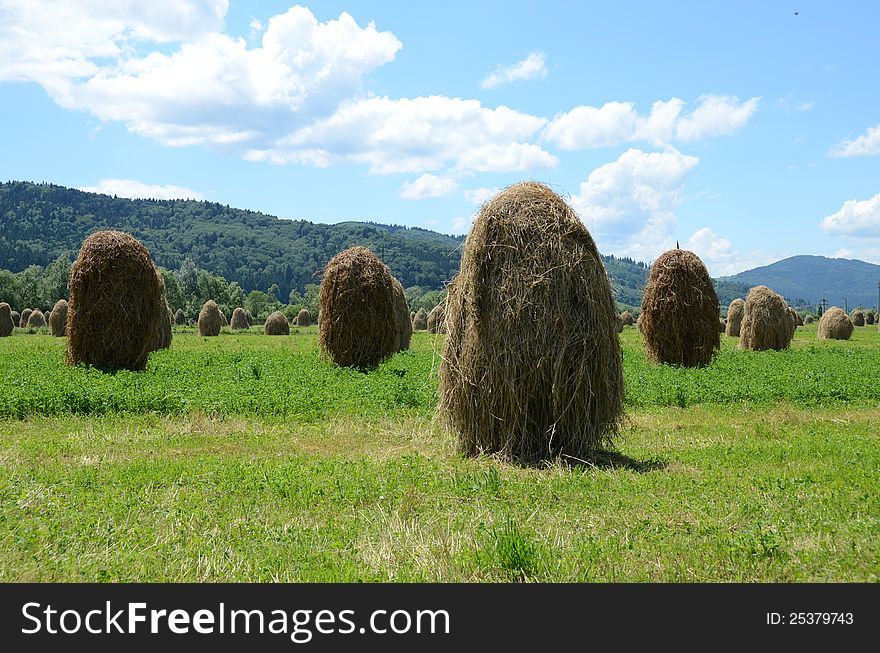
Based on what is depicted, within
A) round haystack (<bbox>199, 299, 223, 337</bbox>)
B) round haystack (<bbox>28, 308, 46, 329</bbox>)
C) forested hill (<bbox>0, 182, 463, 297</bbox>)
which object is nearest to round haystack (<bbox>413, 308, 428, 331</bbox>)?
round haystack (<bbox>199, 299, 223, 337</bbox>)

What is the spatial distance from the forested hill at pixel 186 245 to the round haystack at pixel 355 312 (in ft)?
400

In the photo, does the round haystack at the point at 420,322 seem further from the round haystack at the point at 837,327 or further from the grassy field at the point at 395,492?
the grassy field at the point at 395,492

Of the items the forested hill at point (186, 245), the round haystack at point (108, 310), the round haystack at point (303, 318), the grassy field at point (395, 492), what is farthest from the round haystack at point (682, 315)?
the forested hill at point (186, 245)

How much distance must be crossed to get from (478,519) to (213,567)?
8.24 feet

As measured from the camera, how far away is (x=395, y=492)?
7.55 meters

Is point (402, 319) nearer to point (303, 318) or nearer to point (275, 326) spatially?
point (275, 326)

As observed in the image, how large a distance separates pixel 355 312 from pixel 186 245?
170622 mm

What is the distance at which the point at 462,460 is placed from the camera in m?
9.70

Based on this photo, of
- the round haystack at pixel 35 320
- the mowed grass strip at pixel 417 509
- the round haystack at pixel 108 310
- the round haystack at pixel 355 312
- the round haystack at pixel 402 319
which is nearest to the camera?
the mowed grass strip at pixel 417 509

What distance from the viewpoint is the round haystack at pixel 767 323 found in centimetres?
2970

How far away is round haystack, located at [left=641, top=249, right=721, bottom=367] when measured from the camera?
22.3 metres

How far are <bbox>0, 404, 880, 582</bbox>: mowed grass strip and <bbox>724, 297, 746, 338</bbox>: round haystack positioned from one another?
35.7 metres

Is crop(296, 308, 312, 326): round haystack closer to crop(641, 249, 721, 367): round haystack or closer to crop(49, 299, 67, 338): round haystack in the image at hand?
crop(49, 299, 67, 338): round haystack

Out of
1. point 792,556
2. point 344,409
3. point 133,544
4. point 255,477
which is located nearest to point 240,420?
point 344,409
